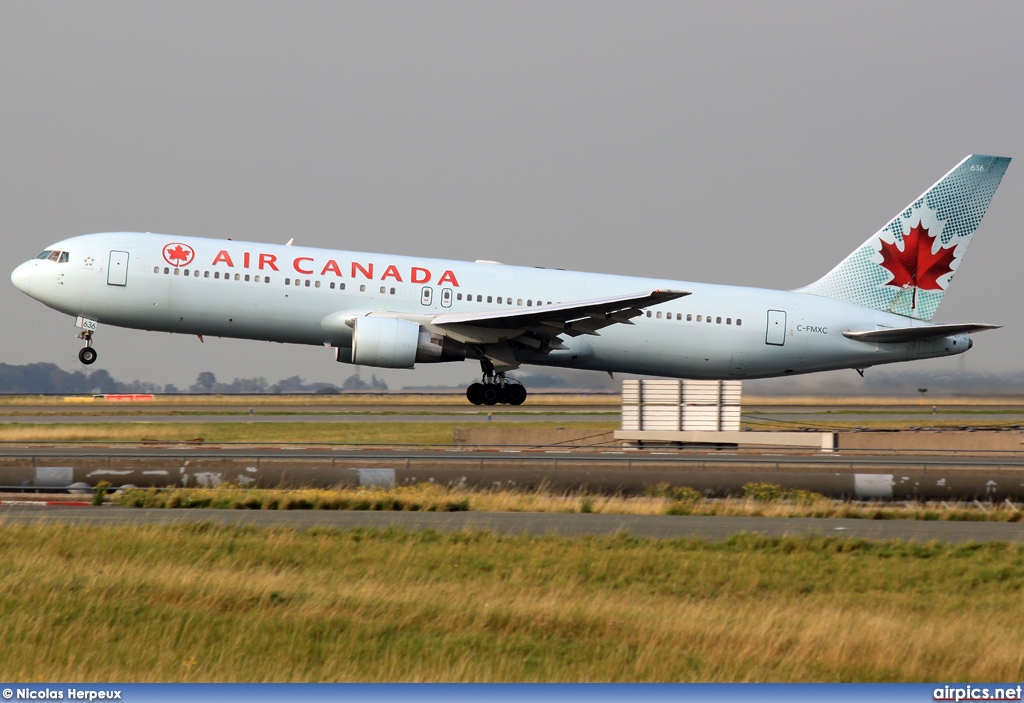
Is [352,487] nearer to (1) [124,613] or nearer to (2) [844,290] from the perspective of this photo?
(1) [124,613]

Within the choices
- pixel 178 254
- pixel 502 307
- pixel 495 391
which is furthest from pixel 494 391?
pixel 178 254

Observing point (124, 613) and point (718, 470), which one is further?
point (718, 470)

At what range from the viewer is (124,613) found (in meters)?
9.58

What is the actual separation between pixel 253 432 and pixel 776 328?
50.3 feet

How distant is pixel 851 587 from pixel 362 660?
522 centimetres

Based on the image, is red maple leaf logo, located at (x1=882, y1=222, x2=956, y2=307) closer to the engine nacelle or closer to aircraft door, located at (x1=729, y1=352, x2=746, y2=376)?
aircraft door, located at (x1=729, y1=352, x2=746, y2=376)

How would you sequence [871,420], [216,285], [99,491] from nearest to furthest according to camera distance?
[99,491]
[216,285]
[871,420]

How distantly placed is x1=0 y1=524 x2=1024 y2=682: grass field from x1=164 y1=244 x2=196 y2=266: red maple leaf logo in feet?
52.5

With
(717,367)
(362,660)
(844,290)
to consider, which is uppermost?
(844,290)

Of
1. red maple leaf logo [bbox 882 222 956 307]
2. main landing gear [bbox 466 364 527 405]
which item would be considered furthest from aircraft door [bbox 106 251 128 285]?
red maple leaf logo [bbox 882 222 956 307]

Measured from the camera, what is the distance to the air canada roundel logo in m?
28.9

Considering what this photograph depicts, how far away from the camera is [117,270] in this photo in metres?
28.8

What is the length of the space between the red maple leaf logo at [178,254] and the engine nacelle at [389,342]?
4.41m

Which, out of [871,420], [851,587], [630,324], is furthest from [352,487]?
[871,420]
